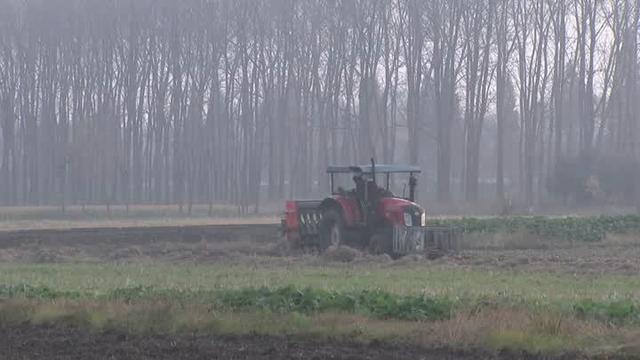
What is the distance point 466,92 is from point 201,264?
46.0 metres

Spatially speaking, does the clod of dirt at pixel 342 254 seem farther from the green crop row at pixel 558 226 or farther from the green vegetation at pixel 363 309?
the green crop row at pixel 558 226

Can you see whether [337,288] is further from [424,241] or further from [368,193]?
Answer: [424,241]

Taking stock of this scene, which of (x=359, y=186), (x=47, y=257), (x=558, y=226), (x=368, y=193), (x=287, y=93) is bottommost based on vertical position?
(x=47, y=257)

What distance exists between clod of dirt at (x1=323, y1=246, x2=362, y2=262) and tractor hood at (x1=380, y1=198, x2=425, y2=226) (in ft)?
3.78

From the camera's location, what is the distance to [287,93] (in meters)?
73.7

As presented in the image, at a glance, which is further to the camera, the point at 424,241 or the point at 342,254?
the point at 424,241

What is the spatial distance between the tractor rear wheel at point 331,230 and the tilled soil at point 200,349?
1326 centimetres

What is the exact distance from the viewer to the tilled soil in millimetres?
12938

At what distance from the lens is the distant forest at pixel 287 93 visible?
67.6 metres

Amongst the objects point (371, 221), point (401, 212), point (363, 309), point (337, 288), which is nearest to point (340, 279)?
point (337, 288)

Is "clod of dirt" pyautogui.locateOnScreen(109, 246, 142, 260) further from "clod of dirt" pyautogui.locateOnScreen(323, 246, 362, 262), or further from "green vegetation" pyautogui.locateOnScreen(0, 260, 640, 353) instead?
"green vegetation" pyautogui.locateOnScreen(0, 260, 640, 353)

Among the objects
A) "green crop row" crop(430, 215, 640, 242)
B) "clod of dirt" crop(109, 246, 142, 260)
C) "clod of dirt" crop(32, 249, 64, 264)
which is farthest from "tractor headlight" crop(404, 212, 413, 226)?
"clod of dirt" crop(32, 249, 64, 264)

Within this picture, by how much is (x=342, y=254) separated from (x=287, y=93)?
47814 mm

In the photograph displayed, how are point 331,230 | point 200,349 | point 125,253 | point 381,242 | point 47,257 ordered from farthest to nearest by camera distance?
1. point 125,253
2. point 47,257
3. point 331,230
4. point 381,242
5. point 200,349
